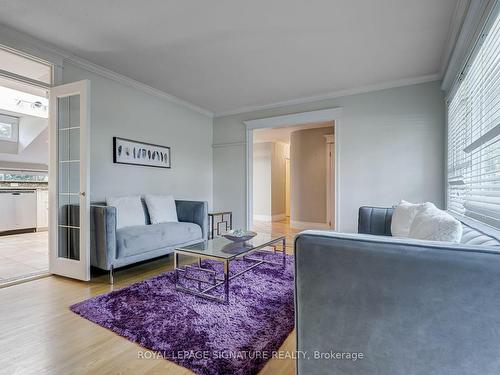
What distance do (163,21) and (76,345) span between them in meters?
2.56

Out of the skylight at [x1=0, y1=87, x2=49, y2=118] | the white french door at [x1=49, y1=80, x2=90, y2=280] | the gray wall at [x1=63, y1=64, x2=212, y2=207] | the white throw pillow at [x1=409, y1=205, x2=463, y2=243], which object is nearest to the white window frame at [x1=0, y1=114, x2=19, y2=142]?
the skylight at [x1=0, y1=87, x2=49, y2=118]

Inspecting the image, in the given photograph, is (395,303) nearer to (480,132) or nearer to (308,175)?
(480,132)

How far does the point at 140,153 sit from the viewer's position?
151 inches

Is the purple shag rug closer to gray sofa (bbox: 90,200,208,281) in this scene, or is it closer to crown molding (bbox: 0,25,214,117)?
gray sofa (bbox: 90,200,208,281)

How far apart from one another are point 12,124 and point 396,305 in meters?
6.76

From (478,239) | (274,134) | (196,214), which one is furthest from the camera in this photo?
(274,134)

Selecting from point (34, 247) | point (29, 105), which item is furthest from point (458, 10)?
point (29, 105)

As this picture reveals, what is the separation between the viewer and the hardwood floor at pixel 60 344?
1.38m

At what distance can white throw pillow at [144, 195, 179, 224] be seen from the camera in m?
3.47

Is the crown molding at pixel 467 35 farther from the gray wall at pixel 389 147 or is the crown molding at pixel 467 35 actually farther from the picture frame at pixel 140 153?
the picture frame at pixel 140 153

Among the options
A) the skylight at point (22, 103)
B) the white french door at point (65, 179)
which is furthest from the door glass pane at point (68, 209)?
the skylight at point (22, 103)

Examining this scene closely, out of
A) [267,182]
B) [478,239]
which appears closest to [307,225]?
[267,182]

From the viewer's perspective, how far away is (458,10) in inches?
85.1

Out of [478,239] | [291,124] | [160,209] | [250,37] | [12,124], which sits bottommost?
[160,209]
